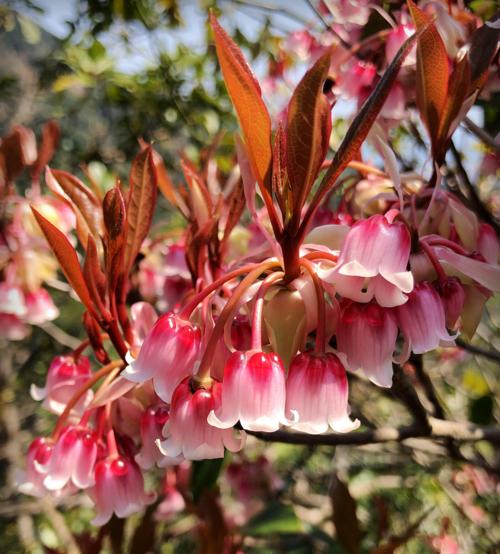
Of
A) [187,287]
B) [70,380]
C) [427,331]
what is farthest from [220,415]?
[187,287]

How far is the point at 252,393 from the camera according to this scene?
572mm

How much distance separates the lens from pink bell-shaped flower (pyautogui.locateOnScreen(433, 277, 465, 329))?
2.19 feet

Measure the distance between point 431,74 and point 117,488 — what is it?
69 centimetres

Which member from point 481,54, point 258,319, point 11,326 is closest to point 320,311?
point 258,319

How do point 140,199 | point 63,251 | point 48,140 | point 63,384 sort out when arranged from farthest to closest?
point 48,140 → point 63,384 → point 140,199 → point 63,251

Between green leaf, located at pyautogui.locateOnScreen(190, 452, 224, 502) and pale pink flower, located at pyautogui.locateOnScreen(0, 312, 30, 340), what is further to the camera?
pale pink flower, located at pyautogui.locateOnScreen(0, 312, 30, 340)

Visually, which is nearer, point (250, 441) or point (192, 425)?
point (192, 425)

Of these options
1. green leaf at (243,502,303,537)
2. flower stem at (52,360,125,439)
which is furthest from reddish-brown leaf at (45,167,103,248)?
green leaf at (243,502,303,537)

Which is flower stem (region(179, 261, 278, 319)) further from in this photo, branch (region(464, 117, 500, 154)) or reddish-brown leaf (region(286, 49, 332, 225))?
branch (region(464, 117, 500, 154))

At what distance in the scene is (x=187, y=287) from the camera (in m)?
1.29

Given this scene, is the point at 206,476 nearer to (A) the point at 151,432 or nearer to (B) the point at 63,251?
(A) the point at 151,432

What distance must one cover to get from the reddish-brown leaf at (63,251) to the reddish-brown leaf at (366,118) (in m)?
0.28

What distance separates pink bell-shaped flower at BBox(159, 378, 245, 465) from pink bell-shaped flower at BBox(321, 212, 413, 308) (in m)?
0.18

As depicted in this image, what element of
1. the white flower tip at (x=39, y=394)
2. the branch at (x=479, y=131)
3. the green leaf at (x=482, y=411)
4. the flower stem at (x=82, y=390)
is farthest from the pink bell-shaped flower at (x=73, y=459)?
the green leaf at (x=482, y=411)
